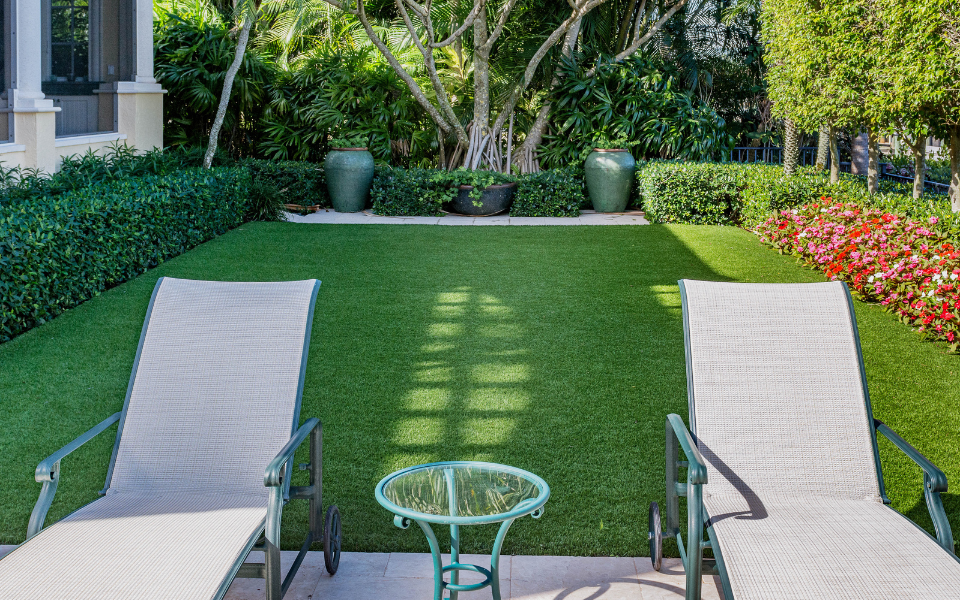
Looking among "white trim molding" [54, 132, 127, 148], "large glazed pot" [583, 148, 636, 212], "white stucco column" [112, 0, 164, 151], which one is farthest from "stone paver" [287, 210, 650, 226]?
"white trim molding" [54, 132, 127, 148]

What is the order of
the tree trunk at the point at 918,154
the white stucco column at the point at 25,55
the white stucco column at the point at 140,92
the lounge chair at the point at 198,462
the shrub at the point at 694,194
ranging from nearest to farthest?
1. the lounge chair at the point at 198,462
2. the tree trunk at the point at 918,154
3. the white stucco column at the point at 25,55
4. the white stucco column at the point at 140,92
5. the shrub at the point at 694,194

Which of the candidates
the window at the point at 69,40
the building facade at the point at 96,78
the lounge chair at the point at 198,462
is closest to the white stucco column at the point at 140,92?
the building facade at the point at 96,78

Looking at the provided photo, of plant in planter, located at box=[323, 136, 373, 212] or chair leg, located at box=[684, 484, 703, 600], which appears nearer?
chair leg, located at box=[684, 484, 703, 600]

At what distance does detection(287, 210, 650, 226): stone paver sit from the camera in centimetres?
1176

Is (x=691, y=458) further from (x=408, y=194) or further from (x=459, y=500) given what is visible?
(x=408, y=194)

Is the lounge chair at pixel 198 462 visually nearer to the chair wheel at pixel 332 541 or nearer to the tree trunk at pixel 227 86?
the chair wheel at pixel 332 541

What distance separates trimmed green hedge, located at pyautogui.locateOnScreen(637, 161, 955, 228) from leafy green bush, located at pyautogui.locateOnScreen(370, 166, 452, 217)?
10.0 ft

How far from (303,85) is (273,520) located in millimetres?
12286

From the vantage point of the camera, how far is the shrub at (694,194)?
38.3ft

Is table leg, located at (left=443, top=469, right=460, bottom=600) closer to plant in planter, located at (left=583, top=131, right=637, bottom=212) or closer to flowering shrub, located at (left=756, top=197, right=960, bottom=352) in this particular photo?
flowering shrub, located at (left=756, top=197, right=960, bottom=352)

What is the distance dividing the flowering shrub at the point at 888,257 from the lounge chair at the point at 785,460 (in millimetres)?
3293

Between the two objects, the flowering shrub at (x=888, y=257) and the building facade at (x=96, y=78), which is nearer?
the flowering shrub at (x=888, y=257)

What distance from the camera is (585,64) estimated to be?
48.2ft

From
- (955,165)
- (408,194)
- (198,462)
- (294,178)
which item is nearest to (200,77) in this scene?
(294,178)
